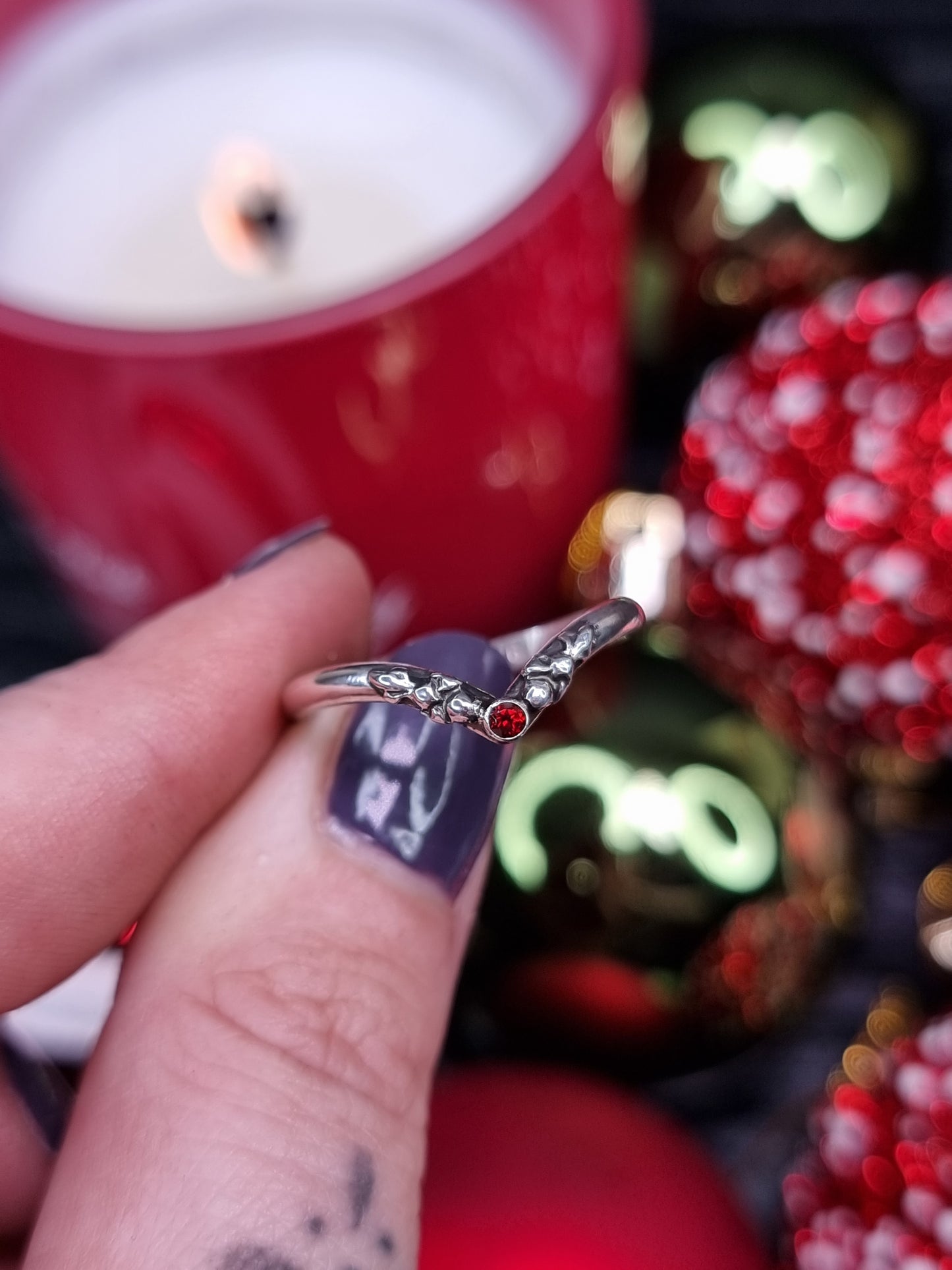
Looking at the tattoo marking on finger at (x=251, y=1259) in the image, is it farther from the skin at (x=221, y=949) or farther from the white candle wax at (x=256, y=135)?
the white candle wax at (x=256, y=135)

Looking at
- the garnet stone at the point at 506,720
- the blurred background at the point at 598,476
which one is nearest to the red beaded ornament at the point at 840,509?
the blurred background at the point at 598,476

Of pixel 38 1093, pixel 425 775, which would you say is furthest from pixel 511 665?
pixel 38 1093

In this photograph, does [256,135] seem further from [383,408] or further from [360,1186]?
[360,1186]

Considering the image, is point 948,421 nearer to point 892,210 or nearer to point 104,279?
point 892,210

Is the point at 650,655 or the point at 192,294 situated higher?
the point at 192,294

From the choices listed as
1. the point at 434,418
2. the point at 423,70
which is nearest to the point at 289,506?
the point at 434,418

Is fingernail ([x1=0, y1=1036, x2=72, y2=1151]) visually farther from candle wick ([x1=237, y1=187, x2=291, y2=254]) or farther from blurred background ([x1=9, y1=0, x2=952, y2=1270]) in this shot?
candle wick ([x1=237, y1=187, x2=291, y2=254])
